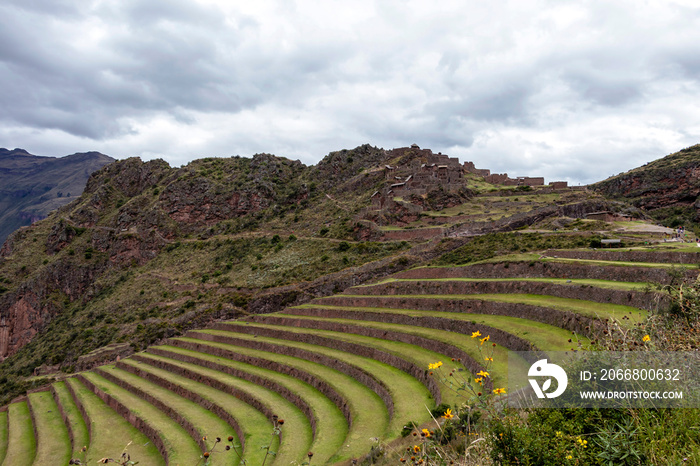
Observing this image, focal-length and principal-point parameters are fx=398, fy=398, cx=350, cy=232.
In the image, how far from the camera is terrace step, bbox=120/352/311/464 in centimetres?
1344

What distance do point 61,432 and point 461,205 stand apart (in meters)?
47.0

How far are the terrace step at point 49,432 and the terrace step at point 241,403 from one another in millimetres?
5006

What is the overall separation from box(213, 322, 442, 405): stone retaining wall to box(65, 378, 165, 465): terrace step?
9.29 metres

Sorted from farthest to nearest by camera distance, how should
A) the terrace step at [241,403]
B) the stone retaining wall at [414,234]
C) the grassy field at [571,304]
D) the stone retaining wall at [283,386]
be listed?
the stone retaining wall at [414,234], the stone retaining wall at [283,386], the terrace step at [241,403], the grassy field at [571,304]

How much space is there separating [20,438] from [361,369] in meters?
20.2

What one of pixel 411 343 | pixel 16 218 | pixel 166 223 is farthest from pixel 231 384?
pixel 16 218

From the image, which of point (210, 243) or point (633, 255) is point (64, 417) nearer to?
point (633, 255)

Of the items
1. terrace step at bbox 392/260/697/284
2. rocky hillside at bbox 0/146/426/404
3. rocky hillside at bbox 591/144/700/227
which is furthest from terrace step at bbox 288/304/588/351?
rocky hillside at bbox 591/144/700/227

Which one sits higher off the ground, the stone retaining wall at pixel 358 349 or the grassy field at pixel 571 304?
the grassy field at pixel 571 304

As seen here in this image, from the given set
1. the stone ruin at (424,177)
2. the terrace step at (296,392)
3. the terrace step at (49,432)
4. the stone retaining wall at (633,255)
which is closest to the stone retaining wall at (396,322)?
the terrace step at (296,392)

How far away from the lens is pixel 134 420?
62.5 ft

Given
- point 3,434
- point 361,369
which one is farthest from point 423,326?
point 3,434

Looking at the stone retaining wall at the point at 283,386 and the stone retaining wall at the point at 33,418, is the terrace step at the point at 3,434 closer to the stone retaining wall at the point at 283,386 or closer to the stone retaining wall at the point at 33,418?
the stone retaining wall at the point at 33,418

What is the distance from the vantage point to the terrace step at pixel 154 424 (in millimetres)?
14695
